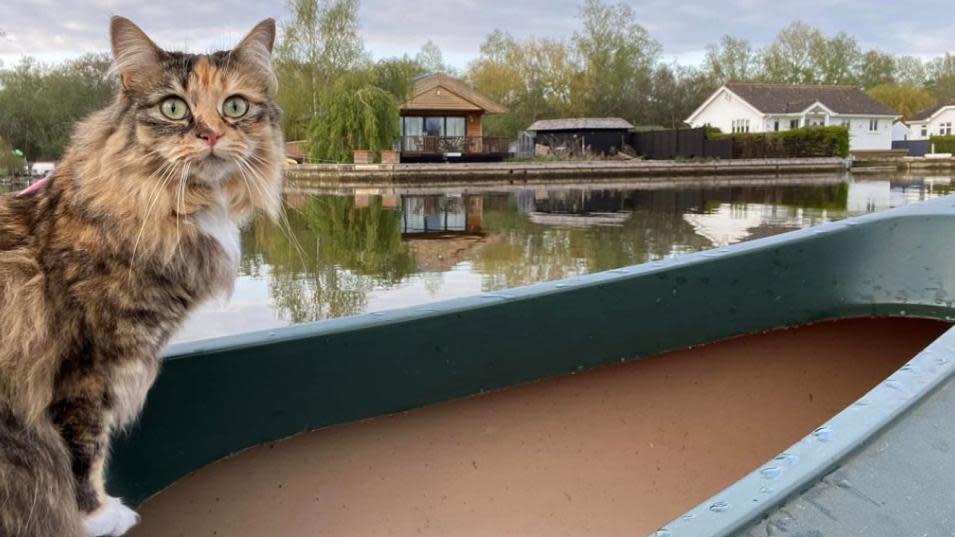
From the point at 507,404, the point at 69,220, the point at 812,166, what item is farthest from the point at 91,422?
the point at 812,166

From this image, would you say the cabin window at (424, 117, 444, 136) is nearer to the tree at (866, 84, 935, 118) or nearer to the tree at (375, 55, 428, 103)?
the tree at (375, 55, 428, 103)

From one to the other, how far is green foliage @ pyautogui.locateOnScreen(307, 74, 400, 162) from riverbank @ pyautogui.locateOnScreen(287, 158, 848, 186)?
1145mm

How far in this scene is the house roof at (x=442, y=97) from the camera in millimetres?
36500

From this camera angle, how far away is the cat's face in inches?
53.4

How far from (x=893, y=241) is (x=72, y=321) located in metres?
2.04

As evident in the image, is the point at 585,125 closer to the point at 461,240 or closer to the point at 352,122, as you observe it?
the point at 352,122

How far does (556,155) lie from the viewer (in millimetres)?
39094

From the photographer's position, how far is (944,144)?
4641 centimetres

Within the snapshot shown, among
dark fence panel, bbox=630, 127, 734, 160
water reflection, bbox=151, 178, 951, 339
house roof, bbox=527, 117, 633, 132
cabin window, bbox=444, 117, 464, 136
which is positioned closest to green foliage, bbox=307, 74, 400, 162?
cabin window, bbox=444, 117, 464, 136

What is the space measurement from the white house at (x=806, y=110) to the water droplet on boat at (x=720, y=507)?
162ft

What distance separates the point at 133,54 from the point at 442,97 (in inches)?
1430

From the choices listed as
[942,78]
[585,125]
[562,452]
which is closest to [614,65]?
[585,125]

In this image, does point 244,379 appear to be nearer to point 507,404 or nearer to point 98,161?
point 98,161

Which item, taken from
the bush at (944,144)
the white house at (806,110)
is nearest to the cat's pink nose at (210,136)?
the white house at (806,110)
